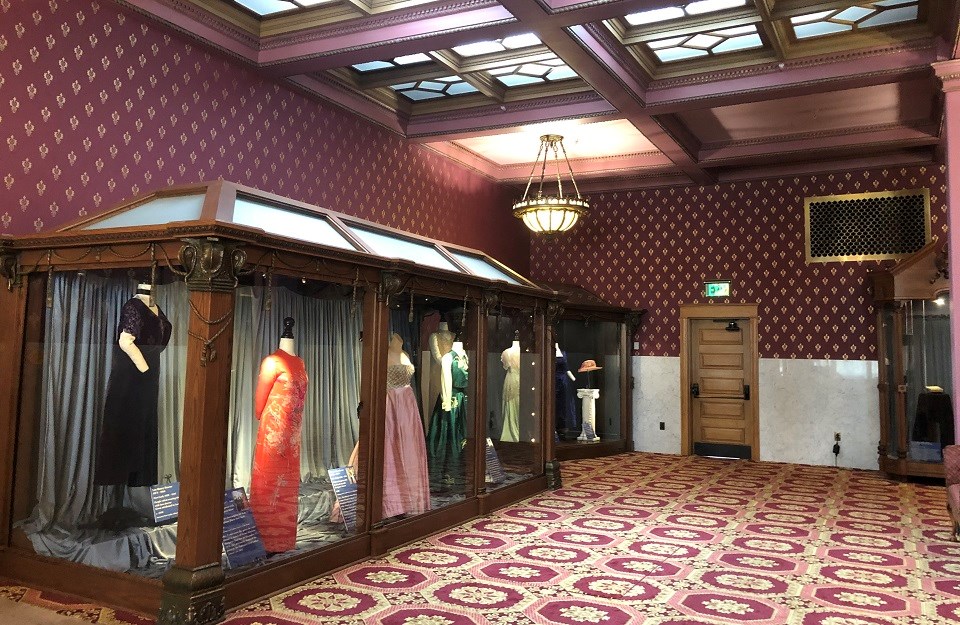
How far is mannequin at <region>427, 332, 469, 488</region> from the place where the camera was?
18.3 feet

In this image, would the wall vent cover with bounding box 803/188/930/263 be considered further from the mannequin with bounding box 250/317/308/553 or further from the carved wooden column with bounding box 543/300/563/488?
the mannequin with bounding box 250/317/308/553

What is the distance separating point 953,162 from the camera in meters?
5.99

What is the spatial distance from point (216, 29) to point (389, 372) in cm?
334

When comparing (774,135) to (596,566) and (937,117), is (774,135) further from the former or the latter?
(596,566)

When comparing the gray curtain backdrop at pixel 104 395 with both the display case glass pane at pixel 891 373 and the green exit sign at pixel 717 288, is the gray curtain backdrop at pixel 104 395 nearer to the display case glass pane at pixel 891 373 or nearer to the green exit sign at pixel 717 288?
the display case glass pane at pixel 891 373

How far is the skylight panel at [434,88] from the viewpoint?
25.1 ft

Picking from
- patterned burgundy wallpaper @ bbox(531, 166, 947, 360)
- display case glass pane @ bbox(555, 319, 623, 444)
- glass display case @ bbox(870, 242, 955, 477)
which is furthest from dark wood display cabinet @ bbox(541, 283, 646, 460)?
glass display case @ bbox(870, 242, 955, 477)

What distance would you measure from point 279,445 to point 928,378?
725 centimetres

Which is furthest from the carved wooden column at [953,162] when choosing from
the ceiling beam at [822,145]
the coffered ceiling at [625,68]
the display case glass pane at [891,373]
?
the display case glass pane at [891,373]

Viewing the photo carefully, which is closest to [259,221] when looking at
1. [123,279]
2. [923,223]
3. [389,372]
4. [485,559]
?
[123,279]

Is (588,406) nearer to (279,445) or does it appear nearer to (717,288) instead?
(717,288)

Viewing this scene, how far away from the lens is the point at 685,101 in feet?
24.3

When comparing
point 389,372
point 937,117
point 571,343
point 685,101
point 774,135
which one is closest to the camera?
point 389,372

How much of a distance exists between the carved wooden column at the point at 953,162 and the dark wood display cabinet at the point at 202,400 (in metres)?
4.17
